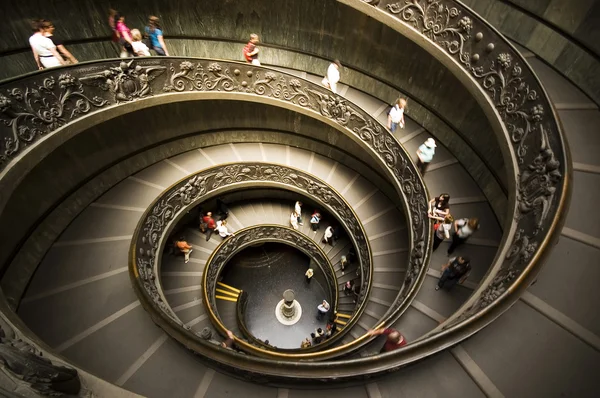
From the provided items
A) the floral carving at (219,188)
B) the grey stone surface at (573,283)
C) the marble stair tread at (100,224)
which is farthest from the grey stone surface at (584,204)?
the marble stair tread at (100,224)

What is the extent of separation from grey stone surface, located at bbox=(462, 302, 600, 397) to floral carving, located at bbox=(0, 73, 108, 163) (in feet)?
24.2

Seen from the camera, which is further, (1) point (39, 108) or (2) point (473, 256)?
(2) point (473, 256)

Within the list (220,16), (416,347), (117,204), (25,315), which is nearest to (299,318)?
(117,204)

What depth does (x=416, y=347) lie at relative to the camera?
3354 millimetres

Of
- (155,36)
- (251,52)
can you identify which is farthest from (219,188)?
(155,36)

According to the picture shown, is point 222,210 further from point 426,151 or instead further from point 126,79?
point 426,151

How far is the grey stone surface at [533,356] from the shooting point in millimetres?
3162

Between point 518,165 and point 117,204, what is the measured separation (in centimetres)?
871

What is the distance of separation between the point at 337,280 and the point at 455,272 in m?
6.34

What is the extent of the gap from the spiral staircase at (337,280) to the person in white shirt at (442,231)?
0.28 metres

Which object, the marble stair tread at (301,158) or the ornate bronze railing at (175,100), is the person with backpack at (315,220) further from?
the ornate bronze railing at (175,100)

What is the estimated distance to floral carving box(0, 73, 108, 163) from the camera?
521 centimetres

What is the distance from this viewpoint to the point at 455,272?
5137mm

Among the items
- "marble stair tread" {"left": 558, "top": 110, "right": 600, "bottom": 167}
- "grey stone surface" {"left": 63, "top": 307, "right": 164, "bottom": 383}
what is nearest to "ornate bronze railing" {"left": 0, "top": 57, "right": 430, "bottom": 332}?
"marble stair tread" {"left": 558, "top": 110, "right": 600, "bottom": 167}
